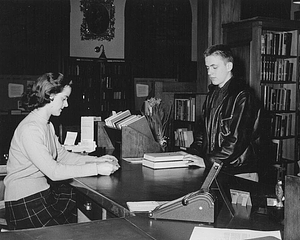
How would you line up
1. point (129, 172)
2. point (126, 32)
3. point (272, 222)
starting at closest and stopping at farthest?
point (272, 222)
point (129, 172)
point (126, 32)

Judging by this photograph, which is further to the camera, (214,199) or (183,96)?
(183,96)

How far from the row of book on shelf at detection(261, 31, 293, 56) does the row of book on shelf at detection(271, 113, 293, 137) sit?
92 cm

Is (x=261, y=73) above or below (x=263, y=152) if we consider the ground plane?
above

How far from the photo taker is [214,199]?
74.7 inches

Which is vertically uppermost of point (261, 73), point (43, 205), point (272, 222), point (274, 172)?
point (261, 73)

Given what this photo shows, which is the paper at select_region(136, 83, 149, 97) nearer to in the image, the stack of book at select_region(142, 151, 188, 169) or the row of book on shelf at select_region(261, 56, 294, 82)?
the row of book on shelf at select_region(261, 56, 294, 82)

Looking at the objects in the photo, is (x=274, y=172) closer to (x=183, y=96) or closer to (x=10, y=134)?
(x=183, y=96)

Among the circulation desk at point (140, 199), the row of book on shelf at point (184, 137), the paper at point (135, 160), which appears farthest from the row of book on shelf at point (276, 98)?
the circulation desk at point (140, 199)

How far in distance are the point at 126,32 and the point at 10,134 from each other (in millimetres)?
3768

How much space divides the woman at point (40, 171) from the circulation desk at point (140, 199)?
98 mm

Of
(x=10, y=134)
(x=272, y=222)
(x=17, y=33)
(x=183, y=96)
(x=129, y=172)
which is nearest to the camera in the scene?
(x=272, y=222)

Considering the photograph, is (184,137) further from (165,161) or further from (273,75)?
(165,161)

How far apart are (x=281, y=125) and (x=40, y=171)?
4.55 meters

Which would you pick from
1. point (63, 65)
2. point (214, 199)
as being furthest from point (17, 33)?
point (214, 199)
